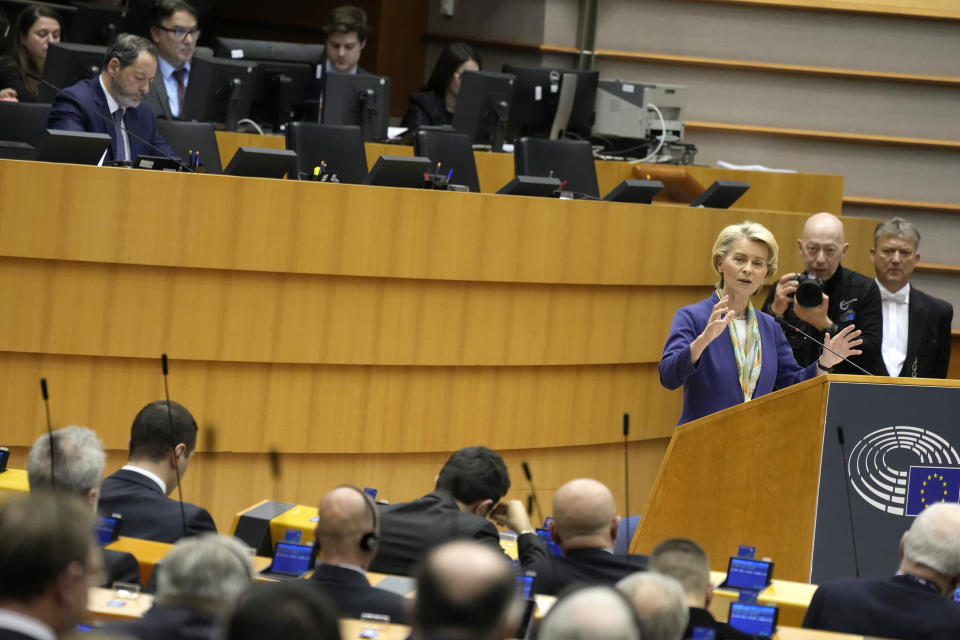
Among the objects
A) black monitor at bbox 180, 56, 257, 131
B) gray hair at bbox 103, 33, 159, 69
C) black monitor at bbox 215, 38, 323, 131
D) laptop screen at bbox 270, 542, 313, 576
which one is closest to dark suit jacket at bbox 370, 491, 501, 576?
laptop screen at bbox 270, 542, 313, 576

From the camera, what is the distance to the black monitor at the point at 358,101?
7.04 m

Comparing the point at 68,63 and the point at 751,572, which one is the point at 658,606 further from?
the point at 68,63

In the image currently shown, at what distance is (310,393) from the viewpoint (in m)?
4.92

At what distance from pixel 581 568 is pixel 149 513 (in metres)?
1.13

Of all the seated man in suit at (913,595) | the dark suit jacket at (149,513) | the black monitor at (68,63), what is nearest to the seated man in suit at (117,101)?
the black monitor at (68,63)

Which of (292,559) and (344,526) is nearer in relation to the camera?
(344,526)

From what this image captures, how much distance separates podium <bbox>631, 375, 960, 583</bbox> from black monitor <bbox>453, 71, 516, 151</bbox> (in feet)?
12.0

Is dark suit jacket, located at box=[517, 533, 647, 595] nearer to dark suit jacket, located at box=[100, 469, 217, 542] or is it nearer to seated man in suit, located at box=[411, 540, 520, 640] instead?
dark suit jacket, located at box=[100, 469, 217, 542]

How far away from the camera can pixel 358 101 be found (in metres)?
7.12

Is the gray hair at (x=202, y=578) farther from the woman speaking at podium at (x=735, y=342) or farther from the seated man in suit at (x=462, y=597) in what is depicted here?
the woman speaking at podium at (x=735, y=342)

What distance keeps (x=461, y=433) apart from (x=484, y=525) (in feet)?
6.38

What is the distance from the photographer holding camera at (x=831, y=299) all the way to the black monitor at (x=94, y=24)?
449 cm

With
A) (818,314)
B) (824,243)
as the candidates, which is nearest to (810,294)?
(818,314)

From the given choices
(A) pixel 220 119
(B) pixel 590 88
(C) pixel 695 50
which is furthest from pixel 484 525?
(C) pixel 695 50
